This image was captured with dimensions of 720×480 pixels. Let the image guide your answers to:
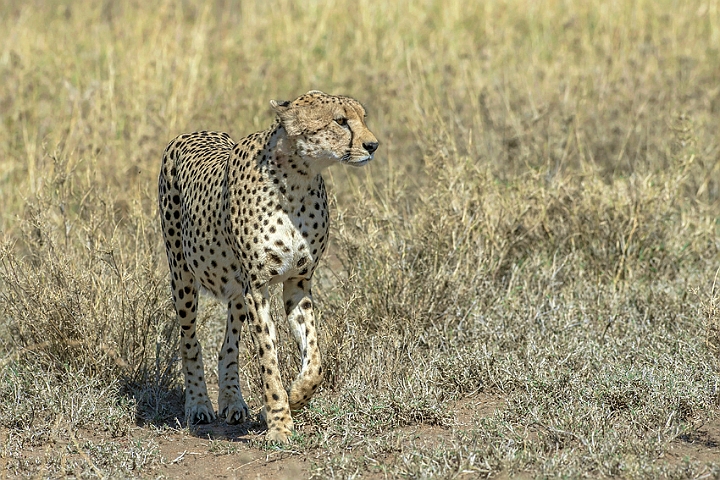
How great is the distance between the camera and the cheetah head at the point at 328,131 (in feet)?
11.4

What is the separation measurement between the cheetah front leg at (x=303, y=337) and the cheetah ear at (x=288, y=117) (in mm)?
593

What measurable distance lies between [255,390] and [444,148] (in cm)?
Result: 172

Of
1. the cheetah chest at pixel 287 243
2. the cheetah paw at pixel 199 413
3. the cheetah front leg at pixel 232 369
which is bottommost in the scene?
the cheetah paw at pixel 199 413

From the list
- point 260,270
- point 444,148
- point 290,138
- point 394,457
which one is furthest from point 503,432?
point 444,148

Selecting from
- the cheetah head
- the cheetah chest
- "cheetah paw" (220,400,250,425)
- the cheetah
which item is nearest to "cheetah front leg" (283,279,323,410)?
the cheetah

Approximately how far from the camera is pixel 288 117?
3.56 metres

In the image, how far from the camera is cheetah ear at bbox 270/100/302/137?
140 inches

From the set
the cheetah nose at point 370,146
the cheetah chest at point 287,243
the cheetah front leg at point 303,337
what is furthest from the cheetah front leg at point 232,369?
the cheetah nose at point 370,146

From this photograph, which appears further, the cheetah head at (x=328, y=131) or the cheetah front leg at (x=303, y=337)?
the cheetah front leg at (x=303, y=337)

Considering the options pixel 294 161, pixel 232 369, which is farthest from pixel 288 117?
pixel 232 369

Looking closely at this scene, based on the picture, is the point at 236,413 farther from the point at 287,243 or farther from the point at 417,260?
the point at 417,260

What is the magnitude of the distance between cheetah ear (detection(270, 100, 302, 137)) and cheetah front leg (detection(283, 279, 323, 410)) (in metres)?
0.59

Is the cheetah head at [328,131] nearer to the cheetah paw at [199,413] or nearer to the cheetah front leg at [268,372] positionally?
the cheetah front leg at [268,372]

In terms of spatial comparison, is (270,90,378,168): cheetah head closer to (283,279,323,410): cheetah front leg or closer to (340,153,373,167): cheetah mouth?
(340,153,373,167): cheetah mouth
